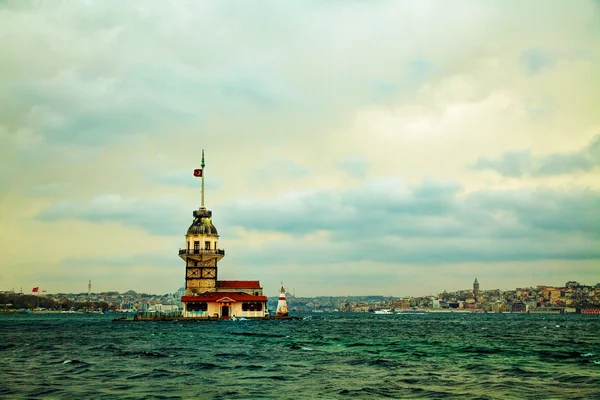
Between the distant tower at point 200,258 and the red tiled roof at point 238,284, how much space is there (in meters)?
3.69

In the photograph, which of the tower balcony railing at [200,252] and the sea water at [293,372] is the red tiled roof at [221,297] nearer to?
the tower balcony railing at [200,252]

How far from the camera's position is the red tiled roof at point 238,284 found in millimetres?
120688

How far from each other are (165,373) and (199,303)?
262 ft

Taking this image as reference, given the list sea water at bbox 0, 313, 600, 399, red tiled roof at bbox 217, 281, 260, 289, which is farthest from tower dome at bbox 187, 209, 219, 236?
sea water at bbox 0, 313, 600, 399

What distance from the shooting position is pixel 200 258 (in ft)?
381

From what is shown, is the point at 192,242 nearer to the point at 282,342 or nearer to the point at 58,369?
the point at 282,342

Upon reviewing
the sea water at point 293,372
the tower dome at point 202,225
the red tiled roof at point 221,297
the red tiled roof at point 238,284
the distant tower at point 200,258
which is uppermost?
the tower dome at point 202,225

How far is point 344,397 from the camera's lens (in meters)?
25.8

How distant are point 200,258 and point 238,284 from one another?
32.5ft

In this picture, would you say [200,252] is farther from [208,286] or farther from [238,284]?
[238,284]

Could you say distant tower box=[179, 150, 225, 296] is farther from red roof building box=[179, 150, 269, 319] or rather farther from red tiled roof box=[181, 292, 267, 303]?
red tiled roof box=[181, 292, 267, 303]

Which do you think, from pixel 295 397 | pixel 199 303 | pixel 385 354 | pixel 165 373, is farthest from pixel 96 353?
pixel 199 303

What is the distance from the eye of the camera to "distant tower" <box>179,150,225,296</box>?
381ft

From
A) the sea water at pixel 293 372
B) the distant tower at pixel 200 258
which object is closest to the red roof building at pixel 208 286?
the distant tower at pixel 200 258
